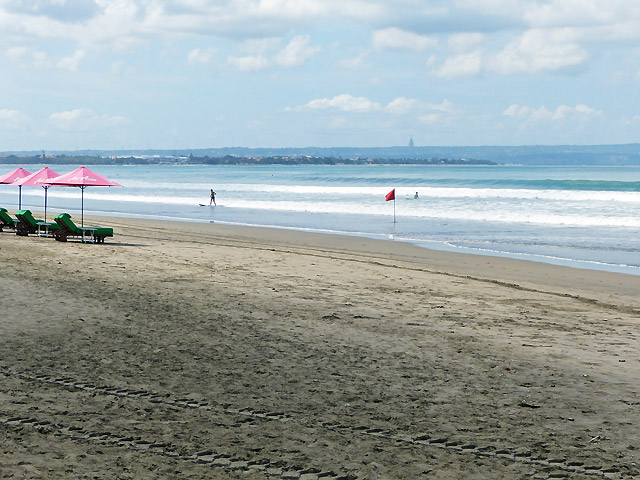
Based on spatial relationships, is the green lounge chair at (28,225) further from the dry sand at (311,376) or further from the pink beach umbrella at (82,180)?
the dry sand at (311,376)

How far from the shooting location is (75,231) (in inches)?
800

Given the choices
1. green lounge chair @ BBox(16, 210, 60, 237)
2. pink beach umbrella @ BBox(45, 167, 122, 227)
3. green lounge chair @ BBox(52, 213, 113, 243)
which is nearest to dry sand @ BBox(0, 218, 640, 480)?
green lounge chair @ BBox(52, 213, 113, 243)

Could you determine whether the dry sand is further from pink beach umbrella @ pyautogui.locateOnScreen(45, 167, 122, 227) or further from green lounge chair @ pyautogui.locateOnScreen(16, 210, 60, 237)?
green lounge chair @ pyautogui.locateOnScreen(16, 210, 60, 237)

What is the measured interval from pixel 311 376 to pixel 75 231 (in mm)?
14663

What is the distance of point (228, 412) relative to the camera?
6.29 meters

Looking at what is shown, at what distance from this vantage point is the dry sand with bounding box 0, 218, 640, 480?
536 cm

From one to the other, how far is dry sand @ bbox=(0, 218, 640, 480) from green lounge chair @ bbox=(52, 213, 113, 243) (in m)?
5.68

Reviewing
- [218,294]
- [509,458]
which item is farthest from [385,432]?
[218,294]

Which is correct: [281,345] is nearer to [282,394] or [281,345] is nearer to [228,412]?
[282,394]

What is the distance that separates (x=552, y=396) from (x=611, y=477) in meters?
1.85

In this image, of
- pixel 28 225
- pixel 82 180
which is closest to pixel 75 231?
pixel 82 180

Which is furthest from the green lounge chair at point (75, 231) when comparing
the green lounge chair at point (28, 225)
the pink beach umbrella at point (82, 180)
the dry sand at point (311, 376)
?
the dry sand at point (311, 376)

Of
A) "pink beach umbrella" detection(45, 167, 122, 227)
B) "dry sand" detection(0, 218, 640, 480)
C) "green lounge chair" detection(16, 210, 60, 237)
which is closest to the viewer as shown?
"dry sand" detection(0, 218, 640, 480)

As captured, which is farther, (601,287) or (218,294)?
(601,287)
